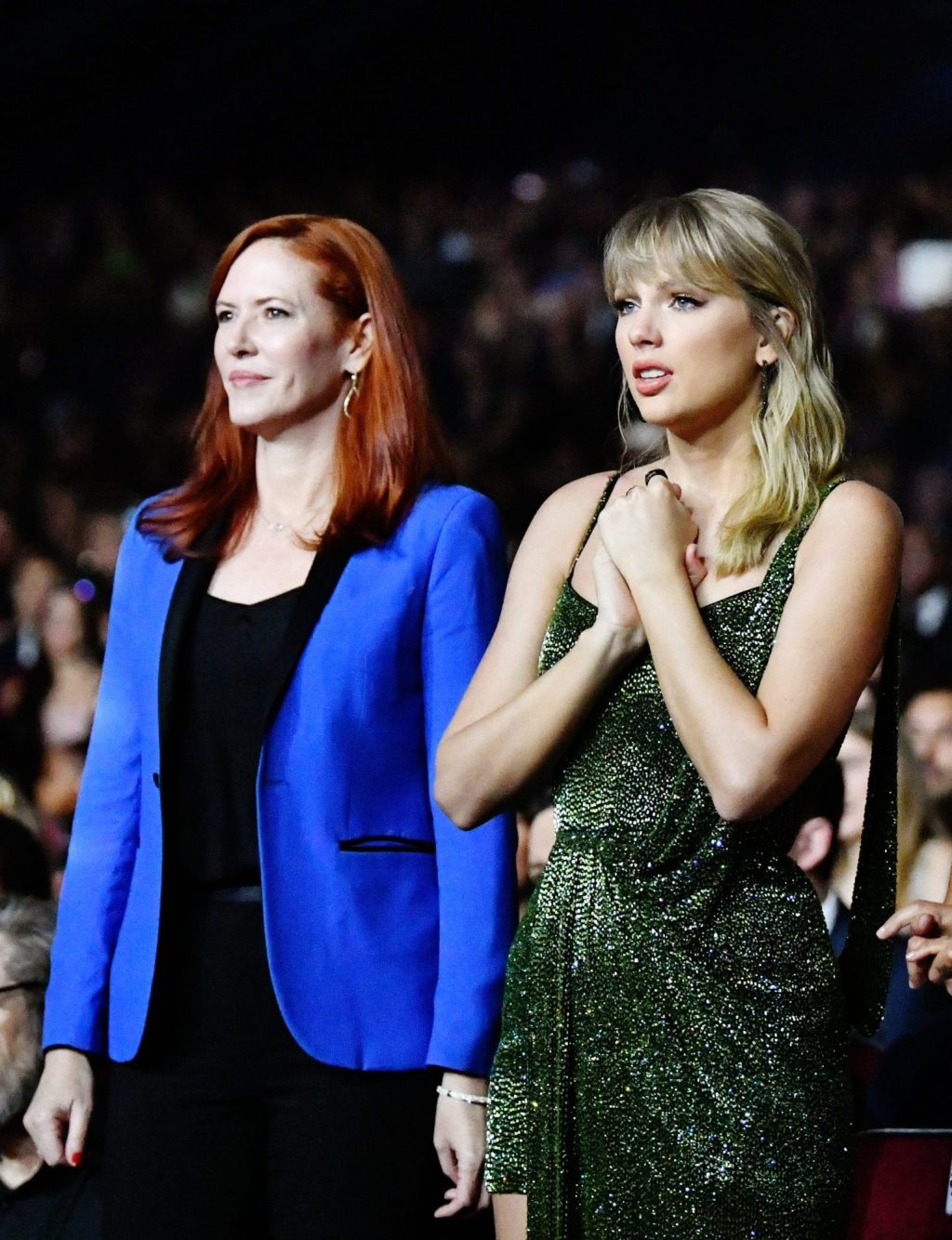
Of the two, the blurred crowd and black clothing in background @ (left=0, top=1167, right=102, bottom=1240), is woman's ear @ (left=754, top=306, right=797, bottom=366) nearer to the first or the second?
black clothing in background @ (left=0, top=1167, right=102, bottom=1240)

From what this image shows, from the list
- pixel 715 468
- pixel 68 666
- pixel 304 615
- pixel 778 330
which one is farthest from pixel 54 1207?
pixel 68 666

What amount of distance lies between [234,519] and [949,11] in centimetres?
445

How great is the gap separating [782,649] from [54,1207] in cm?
139

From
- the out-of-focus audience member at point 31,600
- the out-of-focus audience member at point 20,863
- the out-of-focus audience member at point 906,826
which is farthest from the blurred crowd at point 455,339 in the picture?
the out-of-focus audience member at point 20,863

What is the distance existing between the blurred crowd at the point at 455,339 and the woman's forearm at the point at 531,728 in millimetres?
3668

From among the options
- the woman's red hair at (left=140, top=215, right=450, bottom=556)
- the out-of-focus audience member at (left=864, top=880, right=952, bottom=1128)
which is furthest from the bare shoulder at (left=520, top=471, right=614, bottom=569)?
the out-of-focus audience member at (left=864, top=880, right=952, bottom=1128)

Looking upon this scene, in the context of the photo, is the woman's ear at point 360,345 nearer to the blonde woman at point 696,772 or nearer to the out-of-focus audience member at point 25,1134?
the blonde woman at point 696,772

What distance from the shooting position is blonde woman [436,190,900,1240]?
1497 mm

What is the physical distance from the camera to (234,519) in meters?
1.97

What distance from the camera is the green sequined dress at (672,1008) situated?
4.92 feet

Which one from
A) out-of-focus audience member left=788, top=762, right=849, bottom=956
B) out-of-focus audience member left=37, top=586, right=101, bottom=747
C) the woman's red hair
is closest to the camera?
the woman's red hair

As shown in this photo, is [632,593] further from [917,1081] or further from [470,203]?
[470,203]

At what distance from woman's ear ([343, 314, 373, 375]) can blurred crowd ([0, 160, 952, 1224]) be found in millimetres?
3308

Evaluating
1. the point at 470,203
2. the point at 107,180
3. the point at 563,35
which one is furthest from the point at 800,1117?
the point at 107,180
